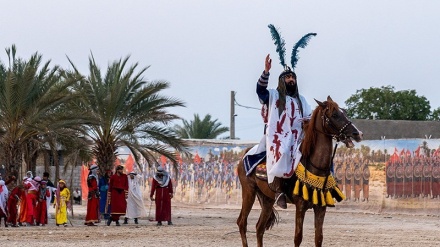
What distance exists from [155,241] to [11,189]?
10896 mm

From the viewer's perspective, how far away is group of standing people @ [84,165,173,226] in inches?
1040

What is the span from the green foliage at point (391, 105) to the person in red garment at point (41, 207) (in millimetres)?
40073

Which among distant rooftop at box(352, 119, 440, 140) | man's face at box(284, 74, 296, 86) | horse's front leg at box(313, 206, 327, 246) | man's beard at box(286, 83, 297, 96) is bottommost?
horse's front leg at box(313, 206, 327, 246)

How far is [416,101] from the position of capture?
65125 millimetres

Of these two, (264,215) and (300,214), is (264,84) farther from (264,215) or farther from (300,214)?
(264,215)

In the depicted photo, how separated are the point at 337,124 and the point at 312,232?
9489 mm

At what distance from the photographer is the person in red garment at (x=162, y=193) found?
26688 millimetres

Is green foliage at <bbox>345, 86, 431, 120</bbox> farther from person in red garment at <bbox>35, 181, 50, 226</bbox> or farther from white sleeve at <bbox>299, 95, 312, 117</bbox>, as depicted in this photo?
white sleeve at <bbox>299, 95, 312, 117</bbox>

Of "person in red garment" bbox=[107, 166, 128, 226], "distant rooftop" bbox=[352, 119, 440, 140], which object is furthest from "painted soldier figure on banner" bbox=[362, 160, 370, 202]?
"distant rooftop" bbox=[352, 119, 440, 140]

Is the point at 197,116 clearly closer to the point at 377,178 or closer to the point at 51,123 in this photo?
the point at 377,178

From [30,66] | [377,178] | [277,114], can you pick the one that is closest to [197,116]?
[377,178]

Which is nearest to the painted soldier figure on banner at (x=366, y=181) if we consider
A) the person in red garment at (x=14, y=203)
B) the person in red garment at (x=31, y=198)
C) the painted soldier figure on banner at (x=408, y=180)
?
the painted soldier figure on banner at (x=408, y=180)

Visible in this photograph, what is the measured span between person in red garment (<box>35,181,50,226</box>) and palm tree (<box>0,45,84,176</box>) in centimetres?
156

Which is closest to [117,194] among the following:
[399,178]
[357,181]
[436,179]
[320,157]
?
[399,178]
